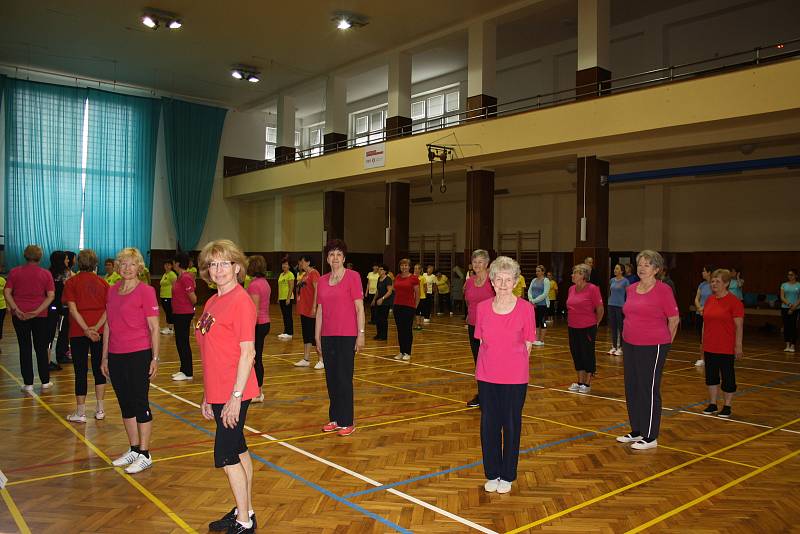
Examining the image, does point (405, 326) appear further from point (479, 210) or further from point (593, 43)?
point (593, 43)

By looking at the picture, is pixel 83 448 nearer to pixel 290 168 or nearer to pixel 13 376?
pixel 13 376

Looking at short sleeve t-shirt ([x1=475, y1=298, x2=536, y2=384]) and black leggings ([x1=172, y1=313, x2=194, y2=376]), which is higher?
short sleeve t-shirt ([x1=475, y1=298, x2=536, y2=384])

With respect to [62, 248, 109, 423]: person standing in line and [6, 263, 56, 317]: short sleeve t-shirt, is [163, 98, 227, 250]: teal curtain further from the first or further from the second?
[62, 248, 109, 423]: person standing in line

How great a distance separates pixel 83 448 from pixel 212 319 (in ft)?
8.96

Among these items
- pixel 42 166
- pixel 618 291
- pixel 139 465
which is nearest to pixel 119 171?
pixel 42 166

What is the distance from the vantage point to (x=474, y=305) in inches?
243

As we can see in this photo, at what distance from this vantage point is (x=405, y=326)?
10297 mm

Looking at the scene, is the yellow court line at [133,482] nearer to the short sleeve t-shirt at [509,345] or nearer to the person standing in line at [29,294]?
the person standing in line at [29,294]

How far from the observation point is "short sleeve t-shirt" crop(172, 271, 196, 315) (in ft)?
24.1

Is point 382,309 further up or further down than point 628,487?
further up

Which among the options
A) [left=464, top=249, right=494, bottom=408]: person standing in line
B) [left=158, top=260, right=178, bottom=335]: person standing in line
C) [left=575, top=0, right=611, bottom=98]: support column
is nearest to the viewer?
[left=464, top=249, right=494, bottom=408]: person standing in line

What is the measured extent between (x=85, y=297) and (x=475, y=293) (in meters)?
3.65

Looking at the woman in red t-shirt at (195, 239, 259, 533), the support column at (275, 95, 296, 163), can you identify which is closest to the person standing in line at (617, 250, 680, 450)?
the woman in red t-shirt at (195, 239, 259, 533)

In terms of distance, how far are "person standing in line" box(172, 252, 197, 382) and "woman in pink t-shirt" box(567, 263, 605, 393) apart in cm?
449
